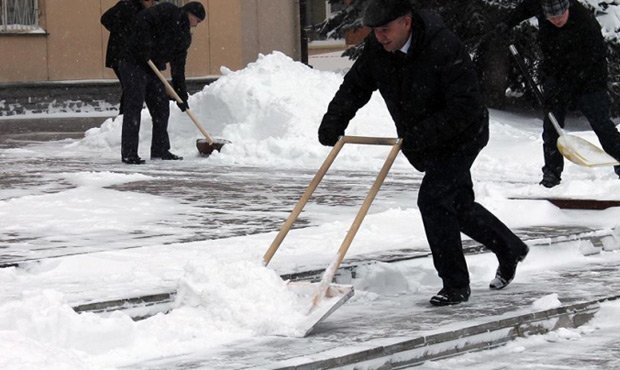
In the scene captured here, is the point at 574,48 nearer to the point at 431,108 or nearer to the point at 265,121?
the point at 431,108

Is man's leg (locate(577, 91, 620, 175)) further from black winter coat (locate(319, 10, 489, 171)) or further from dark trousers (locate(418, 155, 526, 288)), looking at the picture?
black winter coat (locate(319, 10, 489, 171))

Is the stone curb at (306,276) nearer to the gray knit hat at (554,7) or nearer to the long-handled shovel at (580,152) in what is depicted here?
the long-handled shovel at (580,152)

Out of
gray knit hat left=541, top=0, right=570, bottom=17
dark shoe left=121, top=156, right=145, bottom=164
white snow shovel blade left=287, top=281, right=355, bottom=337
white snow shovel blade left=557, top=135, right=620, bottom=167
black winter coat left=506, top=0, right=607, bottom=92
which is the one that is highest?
gray knit hat left=541, top=0, right=570, bottom=17

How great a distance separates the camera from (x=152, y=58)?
13195 mm

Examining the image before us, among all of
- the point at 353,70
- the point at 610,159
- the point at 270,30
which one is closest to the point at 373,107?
the point at 610,159

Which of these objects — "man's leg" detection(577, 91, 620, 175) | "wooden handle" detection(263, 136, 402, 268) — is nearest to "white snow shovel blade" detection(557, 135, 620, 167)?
"man's leg" detection(577, 91, 620, 175)

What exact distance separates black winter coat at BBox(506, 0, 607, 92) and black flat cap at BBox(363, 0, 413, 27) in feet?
15.4

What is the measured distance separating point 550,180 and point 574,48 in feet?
3.45

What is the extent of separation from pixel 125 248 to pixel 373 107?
25.9 ft

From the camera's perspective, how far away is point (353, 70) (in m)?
6.41

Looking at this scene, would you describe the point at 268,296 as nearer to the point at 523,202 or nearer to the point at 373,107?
the point at 523,202

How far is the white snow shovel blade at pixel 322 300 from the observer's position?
18.4 feet

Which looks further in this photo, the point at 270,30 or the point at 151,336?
the point at 270,30

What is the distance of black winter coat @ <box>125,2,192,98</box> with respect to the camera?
12.9 meters
